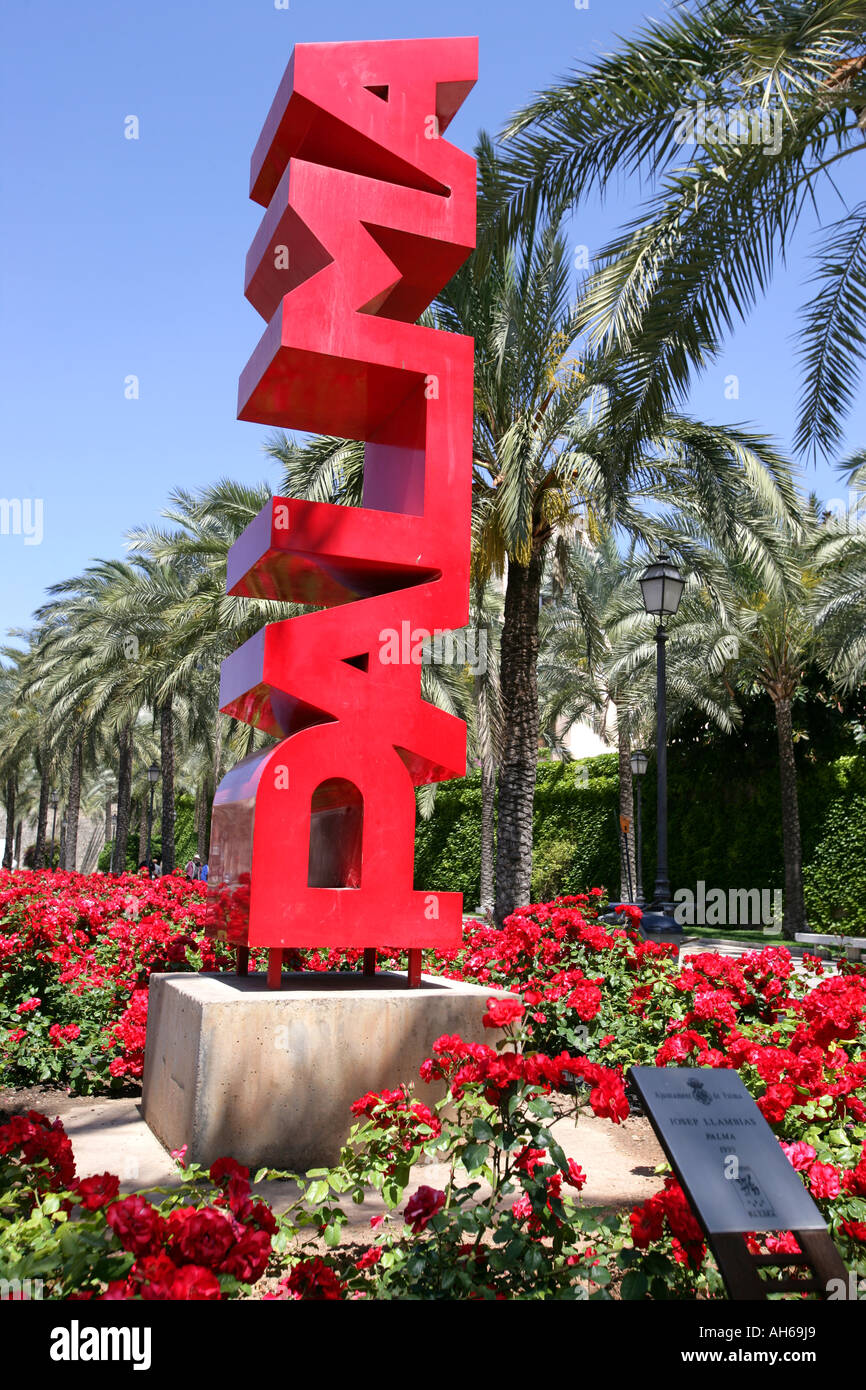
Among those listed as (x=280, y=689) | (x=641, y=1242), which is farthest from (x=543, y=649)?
(x=641, y=1242)

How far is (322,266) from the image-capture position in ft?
16.3

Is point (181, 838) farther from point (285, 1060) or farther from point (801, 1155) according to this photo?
point (801, 1155)

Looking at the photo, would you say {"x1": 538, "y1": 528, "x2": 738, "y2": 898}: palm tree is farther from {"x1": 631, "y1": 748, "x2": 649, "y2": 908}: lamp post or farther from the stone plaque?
the stone plaque

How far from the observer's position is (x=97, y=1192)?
2.14 metres

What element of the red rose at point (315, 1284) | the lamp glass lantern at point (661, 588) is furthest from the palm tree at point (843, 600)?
the red rose at point (315, 1284)

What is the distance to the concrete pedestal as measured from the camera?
3861 mm

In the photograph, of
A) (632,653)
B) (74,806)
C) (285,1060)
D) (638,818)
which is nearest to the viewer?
(285,1060)

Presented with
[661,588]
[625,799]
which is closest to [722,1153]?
[661,588]

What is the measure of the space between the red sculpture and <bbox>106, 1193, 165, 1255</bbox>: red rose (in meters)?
2.39

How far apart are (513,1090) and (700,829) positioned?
63.6ft

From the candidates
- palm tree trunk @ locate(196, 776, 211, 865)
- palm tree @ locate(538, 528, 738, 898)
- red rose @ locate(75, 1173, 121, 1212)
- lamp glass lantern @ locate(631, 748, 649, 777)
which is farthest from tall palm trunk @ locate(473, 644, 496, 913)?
red rose @ locate(75, 1173, 121, 1212)
